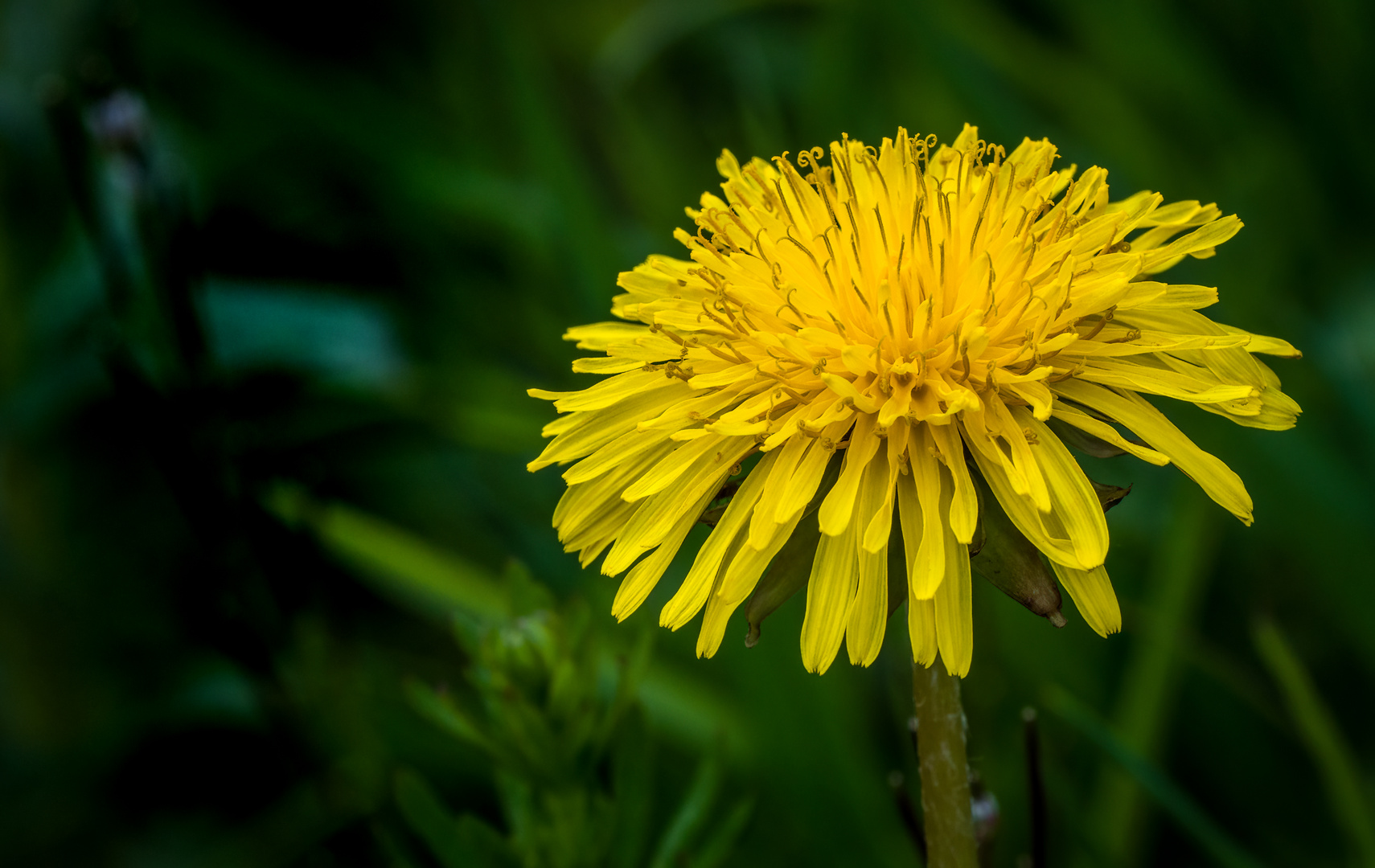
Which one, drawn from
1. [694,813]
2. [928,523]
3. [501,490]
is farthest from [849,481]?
[501,490]

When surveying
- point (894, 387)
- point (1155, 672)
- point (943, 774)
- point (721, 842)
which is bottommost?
point (1155, 672)

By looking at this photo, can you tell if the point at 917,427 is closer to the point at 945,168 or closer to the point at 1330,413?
the point at 945,168

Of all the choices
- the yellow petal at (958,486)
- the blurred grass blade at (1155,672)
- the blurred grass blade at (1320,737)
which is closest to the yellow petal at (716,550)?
the yellow petal at (958,486)

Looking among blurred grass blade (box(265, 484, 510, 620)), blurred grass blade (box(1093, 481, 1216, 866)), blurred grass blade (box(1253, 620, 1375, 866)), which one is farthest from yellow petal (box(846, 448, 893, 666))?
blurred grass blade (box(265, 484, 510, 620))

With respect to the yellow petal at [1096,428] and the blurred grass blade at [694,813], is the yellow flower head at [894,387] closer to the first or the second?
the yellow petal at [1096,428]

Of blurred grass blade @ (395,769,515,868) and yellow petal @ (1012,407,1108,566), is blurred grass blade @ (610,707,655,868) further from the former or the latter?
yellow petal @ (1012,407,1108,566)

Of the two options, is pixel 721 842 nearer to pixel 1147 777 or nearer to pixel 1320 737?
pixel 1147 777
